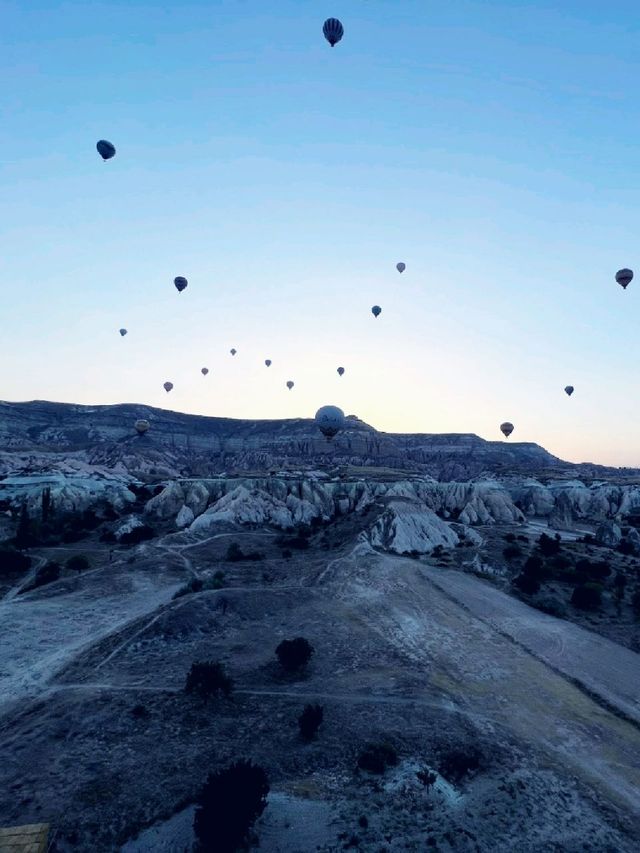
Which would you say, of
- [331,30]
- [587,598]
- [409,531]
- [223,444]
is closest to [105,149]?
[331,30]

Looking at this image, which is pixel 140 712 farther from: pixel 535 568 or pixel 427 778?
pixel 535 568

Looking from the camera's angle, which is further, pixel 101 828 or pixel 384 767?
pixel 384 767

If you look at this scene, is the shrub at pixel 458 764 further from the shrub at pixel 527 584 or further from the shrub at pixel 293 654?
the shrub at pixel 527 584

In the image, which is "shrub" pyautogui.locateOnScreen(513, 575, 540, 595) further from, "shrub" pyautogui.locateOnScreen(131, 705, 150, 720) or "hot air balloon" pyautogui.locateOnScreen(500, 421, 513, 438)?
"hot air balloon" pyautogui.locateOnScreen(500, 421, 513, 438)

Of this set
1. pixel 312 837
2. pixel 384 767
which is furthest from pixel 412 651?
pixel 312 837

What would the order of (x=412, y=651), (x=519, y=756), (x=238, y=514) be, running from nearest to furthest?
(x=519, y=756)
(x=412, y=651)
(x=238, y=514)

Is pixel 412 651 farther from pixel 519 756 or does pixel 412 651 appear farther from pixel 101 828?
pixel 101 828

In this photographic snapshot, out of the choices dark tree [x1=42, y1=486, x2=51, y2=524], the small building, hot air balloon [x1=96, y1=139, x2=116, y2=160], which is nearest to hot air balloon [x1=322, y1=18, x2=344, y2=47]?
hot air balloon [x1=96, y1=139, x2=116, y2=160]

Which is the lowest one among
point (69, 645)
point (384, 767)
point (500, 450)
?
point (69, 645)
